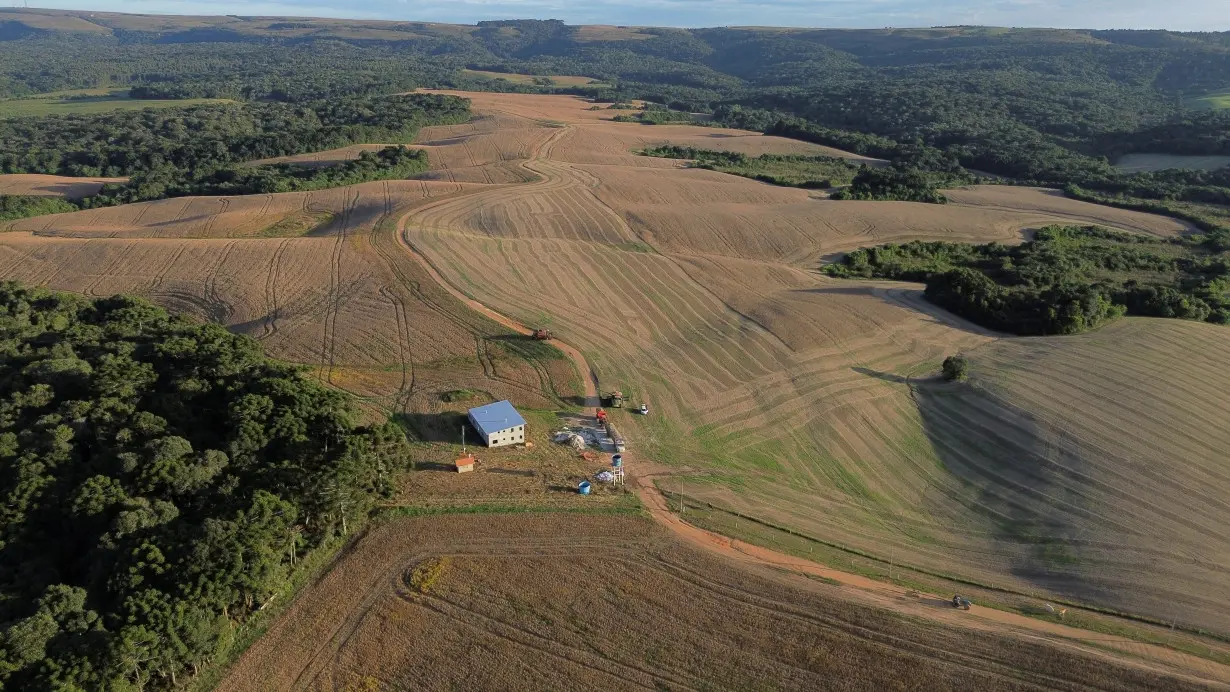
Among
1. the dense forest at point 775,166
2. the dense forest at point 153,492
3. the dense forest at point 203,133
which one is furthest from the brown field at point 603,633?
the dense forest at point 203,133

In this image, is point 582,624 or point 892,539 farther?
point 892,539

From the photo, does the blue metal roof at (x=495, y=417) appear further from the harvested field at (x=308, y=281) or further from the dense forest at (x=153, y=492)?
the dense forest at (x=153, y=492)

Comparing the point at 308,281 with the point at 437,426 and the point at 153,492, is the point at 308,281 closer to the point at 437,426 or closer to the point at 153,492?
the point at 437,426

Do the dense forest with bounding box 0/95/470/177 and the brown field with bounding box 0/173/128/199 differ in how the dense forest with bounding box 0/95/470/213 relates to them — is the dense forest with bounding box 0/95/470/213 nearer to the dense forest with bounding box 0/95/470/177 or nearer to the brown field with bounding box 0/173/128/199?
the dense forest with bounding box 0/95/470/177

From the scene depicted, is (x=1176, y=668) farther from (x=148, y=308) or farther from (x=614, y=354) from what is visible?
(x=148, y=308)

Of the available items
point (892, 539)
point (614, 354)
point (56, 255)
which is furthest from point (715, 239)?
point (56, 255)

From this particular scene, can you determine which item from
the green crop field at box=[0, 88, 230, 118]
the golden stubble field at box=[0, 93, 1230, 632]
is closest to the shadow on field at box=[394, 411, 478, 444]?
the golden stubble field at box=[0, 93, 1230, 632]

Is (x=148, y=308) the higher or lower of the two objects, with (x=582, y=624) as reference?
higher
